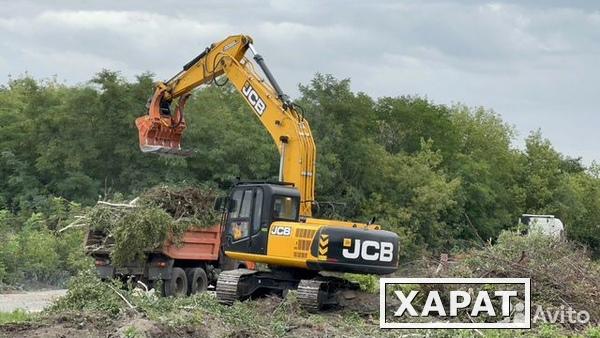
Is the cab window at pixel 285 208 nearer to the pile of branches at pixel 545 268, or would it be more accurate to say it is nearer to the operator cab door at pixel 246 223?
the operator cab door at pixel 246 223

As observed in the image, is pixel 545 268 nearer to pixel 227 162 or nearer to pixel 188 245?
pixel 188 245

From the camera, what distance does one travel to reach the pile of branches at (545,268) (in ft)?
49.0

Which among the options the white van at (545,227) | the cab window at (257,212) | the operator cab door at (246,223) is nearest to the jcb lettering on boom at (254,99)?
the operator cab door at (246,223)

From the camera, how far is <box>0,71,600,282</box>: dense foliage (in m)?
36.6

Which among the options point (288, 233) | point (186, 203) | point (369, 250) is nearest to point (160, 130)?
point (186, 203)

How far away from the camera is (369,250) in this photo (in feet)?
55.0

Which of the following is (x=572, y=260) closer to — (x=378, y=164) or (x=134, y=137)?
(x=134, y=137)

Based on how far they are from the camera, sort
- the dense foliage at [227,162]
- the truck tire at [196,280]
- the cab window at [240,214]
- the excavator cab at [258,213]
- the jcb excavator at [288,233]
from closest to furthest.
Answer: the jcb excavator at [288,233], the excavator cab at [258,213], the cab window at [240,214], the truck tire at [196,280], the dense foliage at [227,162]

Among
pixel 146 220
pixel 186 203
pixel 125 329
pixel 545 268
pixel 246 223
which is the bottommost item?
pixel 125 329

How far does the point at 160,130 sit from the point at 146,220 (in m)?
2.07

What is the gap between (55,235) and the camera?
27.4 m

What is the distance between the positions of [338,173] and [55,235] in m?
18.7

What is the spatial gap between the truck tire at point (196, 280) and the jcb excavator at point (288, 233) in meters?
3.23

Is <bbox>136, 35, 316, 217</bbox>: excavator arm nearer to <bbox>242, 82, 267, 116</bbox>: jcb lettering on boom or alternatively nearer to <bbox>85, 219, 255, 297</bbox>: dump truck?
<bbox>242, 82, 267, 116</bbox>: jcb lettering on boom
